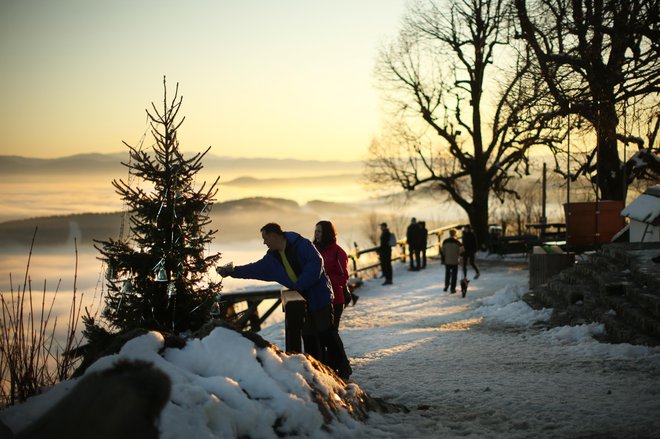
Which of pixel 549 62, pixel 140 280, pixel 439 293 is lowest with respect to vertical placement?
pixel 439 293

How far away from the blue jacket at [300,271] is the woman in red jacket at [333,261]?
4.18ft

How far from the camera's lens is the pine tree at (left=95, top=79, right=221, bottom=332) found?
951 cm

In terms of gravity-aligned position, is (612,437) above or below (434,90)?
below

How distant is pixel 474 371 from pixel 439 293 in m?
11.5

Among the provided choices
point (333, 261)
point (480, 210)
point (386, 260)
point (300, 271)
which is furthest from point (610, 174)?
point (300, 271)

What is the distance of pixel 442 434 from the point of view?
5590mm

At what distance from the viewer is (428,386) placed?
7777 mm

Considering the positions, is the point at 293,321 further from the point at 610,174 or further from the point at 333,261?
the point at 610,174

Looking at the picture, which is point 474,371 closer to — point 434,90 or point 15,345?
point 15,345

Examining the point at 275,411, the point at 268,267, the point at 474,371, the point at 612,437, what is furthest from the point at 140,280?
the point at 612,437

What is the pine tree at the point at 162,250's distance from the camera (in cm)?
951

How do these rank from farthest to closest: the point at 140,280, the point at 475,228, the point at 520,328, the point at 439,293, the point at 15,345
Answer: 1. the point at 475,228
2. the point at 439,293
3. the point at 520,328
4. the point at 140,280
5. the point at 15,345

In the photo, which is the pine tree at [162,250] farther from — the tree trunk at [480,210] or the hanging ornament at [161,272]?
the tree trunk at [480,210]

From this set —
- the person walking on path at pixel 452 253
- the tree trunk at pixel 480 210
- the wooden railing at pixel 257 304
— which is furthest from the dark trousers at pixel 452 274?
the tree trunk at pixel 480 210
